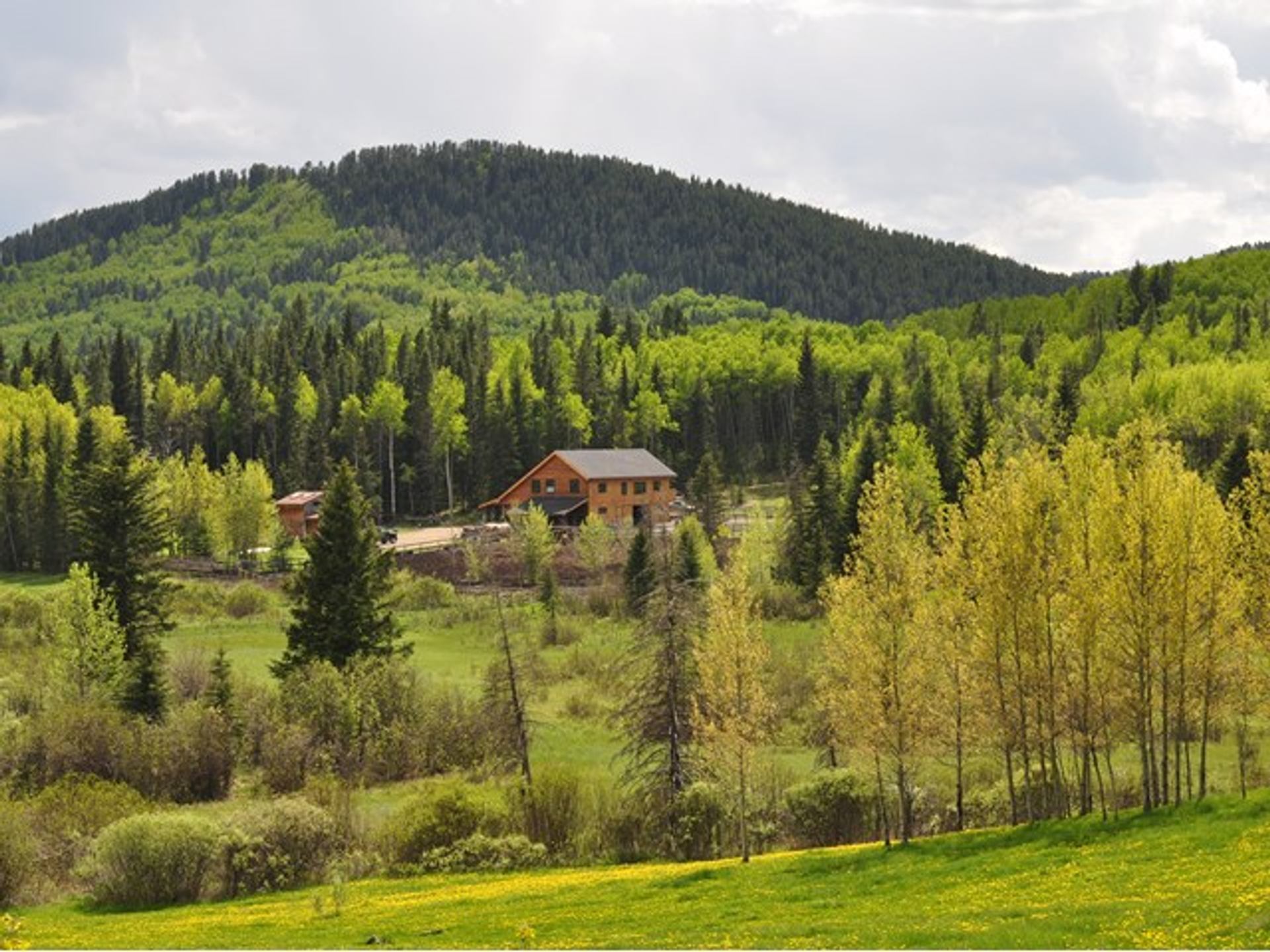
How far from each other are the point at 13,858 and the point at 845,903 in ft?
70.1

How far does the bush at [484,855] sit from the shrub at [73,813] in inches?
380

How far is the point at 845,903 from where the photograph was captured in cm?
2533

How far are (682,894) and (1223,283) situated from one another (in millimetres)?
167643

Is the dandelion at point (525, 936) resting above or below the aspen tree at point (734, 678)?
below

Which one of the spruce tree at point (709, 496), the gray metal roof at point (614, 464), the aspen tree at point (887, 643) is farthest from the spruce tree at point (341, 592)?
the gray metal roof at point (614, 464)

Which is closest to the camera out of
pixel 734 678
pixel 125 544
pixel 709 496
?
pixel 734 678

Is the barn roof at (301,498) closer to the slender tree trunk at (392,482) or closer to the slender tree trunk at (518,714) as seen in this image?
the slender tree trunk at (392,482)

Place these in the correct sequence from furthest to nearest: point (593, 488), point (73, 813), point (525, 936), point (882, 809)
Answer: point (593, 488) → point (73, 813) → point (882, 809) → point (525, 936)

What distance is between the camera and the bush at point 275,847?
34.5 meters

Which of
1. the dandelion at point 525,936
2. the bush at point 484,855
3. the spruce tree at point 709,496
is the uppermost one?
the spruce tree at point 709,496

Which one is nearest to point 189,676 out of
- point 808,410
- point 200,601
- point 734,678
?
point 200,601

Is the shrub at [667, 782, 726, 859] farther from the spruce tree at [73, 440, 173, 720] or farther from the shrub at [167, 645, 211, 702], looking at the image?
the spruce tree at [73, 440, 173, 720]

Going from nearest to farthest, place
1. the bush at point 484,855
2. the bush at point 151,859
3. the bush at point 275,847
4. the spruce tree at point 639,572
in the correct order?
the bush at point 151,859, the bush at point 275,847, the bush at point 484,855, the spruce tree at point 639,572

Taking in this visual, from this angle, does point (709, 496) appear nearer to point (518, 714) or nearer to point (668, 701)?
point (518, 714)
